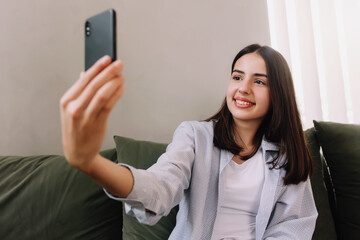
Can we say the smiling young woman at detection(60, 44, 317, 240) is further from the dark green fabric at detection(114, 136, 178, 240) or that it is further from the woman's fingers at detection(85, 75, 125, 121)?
the woman's fingers at detection(85, 75, 125, 121)

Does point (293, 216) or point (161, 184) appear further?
point (293, 216)

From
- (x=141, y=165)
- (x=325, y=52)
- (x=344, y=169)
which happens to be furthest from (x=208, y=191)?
(x=325, y=52)

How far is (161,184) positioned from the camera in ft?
2.24

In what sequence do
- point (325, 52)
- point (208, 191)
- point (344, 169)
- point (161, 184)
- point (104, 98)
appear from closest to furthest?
1. point (104, 98)
2. point (161, 184)
3. point (208, 191)
4. point (344, 169)
5. point (325, 52)

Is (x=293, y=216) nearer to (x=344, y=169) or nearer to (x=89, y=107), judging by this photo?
(x=344, y=169)

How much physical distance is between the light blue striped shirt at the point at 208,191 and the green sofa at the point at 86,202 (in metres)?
0.17

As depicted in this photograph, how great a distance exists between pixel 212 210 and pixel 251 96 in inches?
15.7

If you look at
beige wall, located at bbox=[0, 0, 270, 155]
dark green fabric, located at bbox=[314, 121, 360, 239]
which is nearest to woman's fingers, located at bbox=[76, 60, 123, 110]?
beige wall, located at bbox=[0, 0, 270, 155]

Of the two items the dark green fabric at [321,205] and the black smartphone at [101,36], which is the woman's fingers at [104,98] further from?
the dark green fabric at [321,205]

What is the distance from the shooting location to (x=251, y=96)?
1.03 meters

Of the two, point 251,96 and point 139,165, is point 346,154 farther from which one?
point 139,165

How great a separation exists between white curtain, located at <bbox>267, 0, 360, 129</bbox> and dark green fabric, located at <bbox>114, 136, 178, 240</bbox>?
35.3 inches

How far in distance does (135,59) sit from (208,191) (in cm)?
75

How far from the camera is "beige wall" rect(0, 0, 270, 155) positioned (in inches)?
49.6
